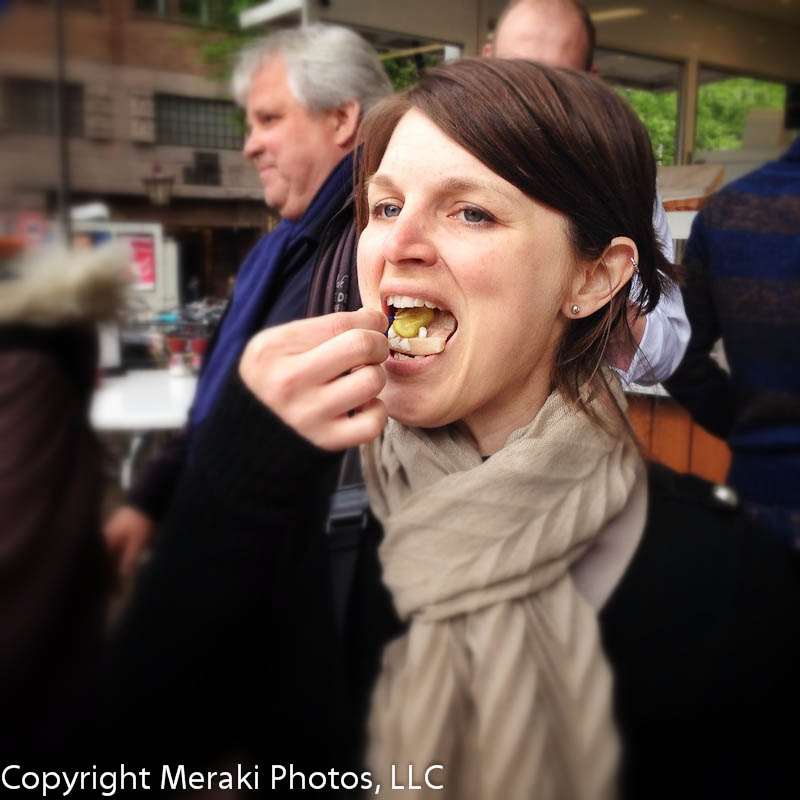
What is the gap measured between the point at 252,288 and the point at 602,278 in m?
0.41

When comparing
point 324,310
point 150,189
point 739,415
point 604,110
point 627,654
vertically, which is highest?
point 604,110

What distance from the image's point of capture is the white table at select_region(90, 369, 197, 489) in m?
A: 0.75

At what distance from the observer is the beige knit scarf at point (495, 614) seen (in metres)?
0.84

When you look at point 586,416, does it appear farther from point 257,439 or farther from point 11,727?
point 11,727

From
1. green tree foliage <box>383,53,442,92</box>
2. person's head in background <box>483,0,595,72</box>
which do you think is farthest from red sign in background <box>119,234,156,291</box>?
person's head in background <box>483,0,595,72</box>

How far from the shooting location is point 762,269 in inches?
41.4

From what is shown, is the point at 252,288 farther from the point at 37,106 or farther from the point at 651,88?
the point at 651,88

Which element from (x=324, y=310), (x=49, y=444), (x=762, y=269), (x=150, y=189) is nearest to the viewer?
(x=49, y=444)

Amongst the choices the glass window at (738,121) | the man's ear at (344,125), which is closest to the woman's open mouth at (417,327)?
the man's ear at (344,125)

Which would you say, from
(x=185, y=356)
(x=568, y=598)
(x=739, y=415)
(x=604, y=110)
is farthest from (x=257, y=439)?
(x=739, y=415)

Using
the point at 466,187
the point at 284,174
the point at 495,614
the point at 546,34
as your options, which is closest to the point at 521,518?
the point at 495,614

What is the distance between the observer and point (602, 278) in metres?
0.94

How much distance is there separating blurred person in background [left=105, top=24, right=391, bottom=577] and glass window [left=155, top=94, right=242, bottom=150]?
28 mm

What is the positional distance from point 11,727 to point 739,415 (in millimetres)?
943
